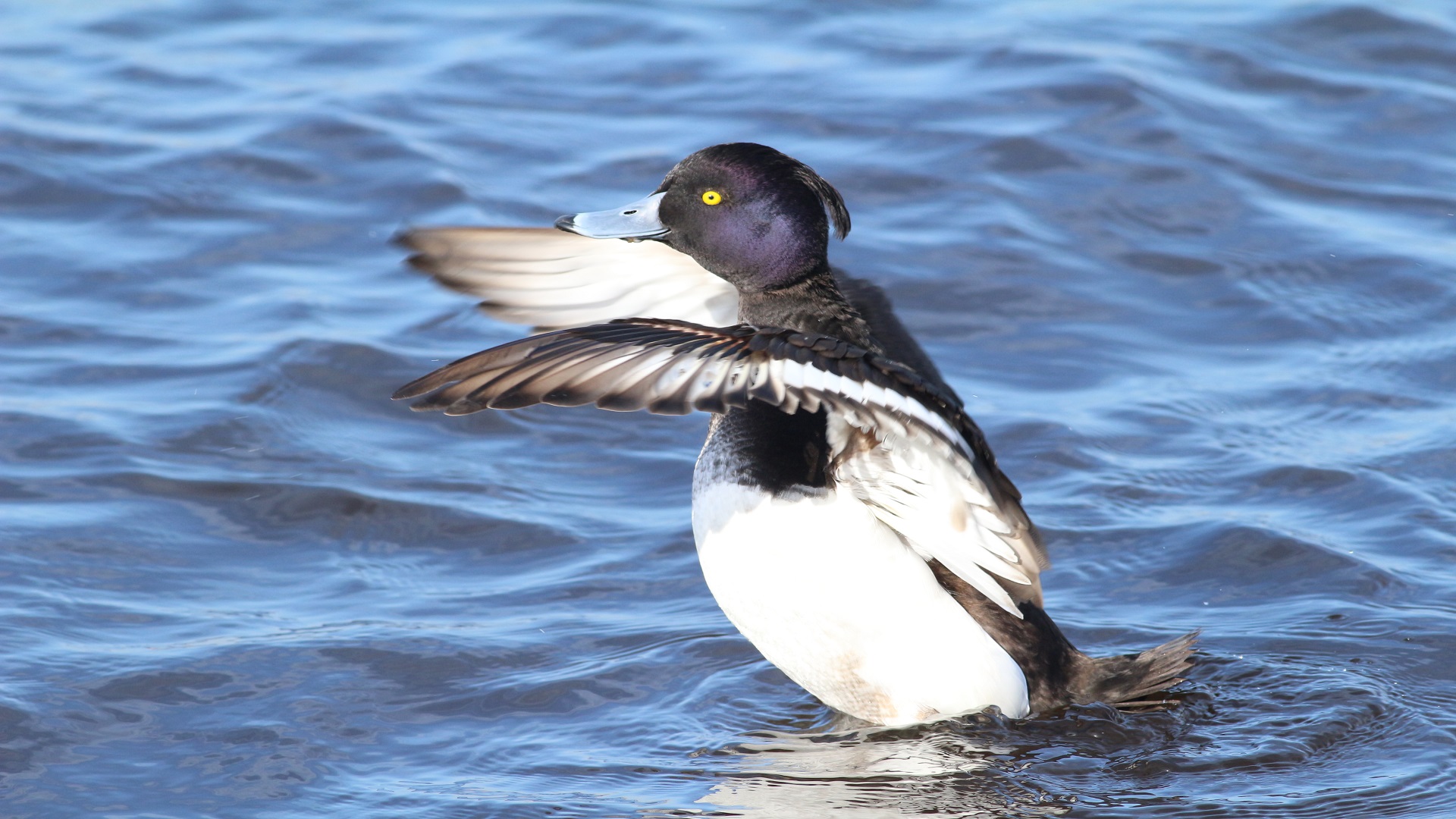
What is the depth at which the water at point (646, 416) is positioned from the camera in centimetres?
444

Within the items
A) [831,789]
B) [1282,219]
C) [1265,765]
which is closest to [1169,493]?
[1265,765]

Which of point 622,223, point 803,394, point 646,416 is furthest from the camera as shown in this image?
point 646,416

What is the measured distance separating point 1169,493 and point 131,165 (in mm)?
5644

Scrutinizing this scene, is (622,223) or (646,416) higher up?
(622,223)

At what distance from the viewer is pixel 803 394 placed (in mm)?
3598

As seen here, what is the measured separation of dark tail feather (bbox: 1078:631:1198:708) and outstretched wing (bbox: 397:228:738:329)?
5.05 feet

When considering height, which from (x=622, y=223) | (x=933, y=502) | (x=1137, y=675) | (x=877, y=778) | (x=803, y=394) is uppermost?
(x=622, y=223)

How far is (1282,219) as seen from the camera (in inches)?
324

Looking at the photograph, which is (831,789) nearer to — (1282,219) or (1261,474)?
(1261,474)

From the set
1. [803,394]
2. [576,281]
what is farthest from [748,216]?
[803,394]

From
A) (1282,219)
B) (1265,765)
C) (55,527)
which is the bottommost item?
(1265,765)

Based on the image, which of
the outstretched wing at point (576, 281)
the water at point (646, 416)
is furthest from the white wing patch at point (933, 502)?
the outstretched wing at point (576, 281)

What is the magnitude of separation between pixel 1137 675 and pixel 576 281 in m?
2.07

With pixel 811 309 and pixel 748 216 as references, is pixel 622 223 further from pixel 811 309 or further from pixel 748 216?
pixel 811 309
